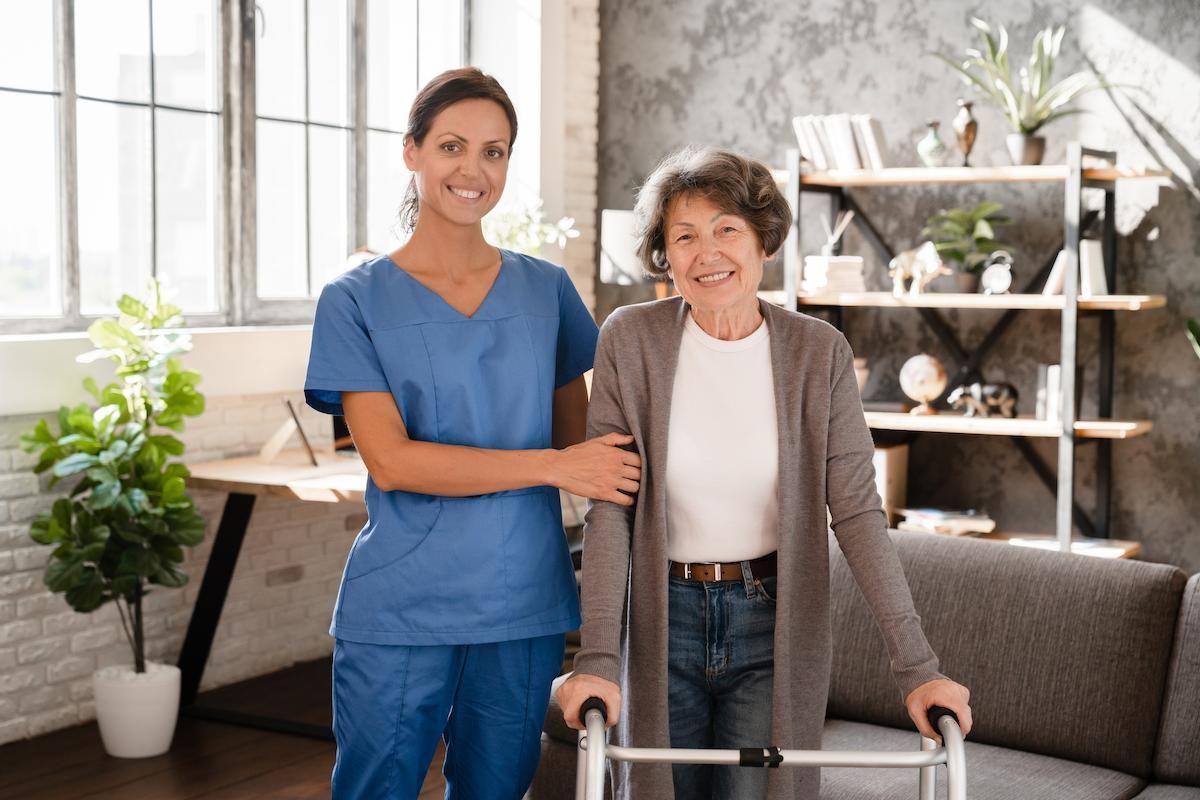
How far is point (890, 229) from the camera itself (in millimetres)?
5645

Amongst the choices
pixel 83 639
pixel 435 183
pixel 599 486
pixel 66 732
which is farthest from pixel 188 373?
pixel 599 486

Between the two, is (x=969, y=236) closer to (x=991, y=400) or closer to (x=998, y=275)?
(x=998, y=275)

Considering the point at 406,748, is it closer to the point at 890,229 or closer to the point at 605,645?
the point at 605,645

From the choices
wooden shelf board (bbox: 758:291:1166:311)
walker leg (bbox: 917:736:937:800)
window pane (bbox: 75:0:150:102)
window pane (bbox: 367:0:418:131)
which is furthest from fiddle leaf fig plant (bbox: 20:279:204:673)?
walker leg (bbox: 917:736:937:800)

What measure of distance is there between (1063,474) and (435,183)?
350 centimetres

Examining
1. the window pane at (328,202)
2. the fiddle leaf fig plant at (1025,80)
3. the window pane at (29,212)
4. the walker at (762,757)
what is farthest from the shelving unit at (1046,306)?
the walker at (762,757)

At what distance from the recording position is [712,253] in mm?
1854

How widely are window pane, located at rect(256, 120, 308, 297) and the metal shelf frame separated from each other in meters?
1.83

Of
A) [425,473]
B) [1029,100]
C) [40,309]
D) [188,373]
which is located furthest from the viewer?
[1029,100]

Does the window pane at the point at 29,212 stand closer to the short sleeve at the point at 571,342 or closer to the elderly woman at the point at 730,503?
the short sleeve at the point at 571,342

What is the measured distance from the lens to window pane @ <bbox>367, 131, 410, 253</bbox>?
548cm

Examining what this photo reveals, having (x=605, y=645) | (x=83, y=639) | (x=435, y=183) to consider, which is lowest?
(x=83, y=639)

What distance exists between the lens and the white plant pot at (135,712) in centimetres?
391

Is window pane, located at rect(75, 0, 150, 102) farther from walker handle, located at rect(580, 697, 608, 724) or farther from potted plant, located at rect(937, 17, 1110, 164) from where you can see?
walker handle, located at rect(580, 697, 608, 724)
